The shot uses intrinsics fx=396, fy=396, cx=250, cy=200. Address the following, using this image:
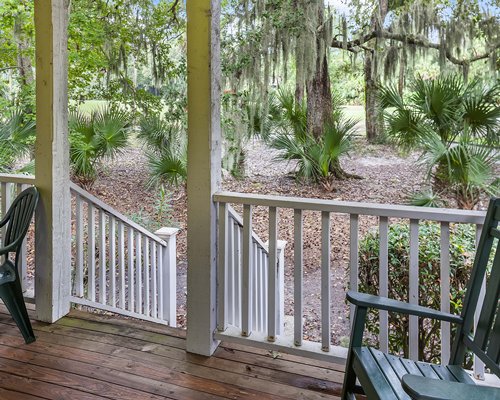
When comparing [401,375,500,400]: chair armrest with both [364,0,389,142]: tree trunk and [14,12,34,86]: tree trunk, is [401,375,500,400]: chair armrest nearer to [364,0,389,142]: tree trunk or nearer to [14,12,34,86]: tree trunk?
[364,0,389,142]: tree trunk

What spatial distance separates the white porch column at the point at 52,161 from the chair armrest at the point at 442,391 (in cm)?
217

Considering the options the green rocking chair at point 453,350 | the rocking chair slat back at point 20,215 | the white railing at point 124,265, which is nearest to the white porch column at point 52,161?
the rocking chair slat back at point 20,215

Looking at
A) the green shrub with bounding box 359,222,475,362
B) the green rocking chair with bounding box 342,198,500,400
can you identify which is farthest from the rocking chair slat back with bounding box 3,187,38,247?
the green shrub with bounding box 359,222,475,362

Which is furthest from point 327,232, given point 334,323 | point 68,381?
point 334,323

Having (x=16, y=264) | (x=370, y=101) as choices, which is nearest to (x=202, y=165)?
(x=16, y=264)

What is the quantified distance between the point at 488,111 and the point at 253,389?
3.04 metres

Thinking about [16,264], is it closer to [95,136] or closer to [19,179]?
[19,179]

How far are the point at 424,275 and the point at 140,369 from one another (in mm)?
1695

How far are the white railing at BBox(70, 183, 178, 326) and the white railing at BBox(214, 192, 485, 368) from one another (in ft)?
3.71

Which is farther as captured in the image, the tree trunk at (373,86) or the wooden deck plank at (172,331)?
the tree trunk at (373,86)

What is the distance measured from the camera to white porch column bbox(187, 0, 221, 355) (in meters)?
1.97

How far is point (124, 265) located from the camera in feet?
10.6

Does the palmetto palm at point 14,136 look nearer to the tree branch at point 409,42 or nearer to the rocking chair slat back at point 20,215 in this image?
the rocking chair slat back at point 20,215

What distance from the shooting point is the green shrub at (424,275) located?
2.34 m
